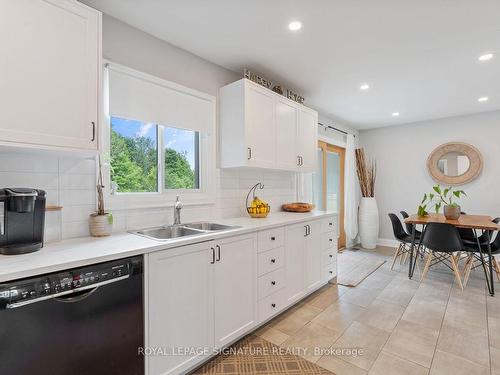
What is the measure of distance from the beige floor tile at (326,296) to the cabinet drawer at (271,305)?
508 millimetres

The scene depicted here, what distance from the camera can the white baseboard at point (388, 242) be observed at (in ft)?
17.7

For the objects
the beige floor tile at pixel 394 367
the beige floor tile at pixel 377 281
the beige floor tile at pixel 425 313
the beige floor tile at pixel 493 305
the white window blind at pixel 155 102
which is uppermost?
the white window blind at pixel 155 102

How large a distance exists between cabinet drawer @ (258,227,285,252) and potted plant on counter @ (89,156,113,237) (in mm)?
1126

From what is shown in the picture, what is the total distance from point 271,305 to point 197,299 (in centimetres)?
86

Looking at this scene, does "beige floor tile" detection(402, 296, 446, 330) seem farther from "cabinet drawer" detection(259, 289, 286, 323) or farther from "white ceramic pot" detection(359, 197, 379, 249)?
"white ceramic pot" detection(359, 197, 379, 249)

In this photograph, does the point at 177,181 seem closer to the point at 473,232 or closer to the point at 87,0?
the point at 87,0

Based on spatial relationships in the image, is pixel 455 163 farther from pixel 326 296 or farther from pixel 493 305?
pixel 326 296

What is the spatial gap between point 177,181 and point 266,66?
4.90 ft

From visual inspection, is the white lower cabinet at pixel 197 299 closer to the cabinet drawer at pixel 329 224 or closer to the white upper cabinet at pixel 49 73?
the white upper cabinet at pixel 49 73

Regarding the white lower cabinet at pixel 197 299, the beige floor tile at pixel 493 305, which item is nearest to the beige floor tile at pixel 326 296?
the white lower cabinet at pixel 197 299

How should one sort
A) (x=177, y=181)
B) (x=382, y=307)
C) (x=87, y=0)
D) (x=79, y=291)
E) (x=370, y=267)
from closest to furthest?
(x=79, y=291) < (x=87, y=0) < (x=177, y=181) < (x=382, y=307) < (x=370, y=267)

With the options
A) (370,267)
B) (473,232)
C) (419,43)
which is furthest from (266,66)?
(473,232)

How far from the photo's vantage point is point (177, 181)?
248cm

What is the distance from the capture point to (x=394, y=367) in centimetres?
182
